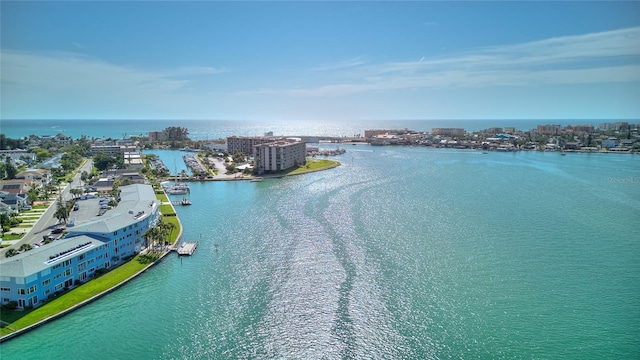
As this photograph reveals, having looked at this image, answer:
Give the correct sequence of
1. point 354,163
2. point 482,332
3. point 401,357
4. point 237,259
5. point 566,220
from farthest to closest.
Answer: point 354,163 → point 566,220 → point 237,259 → point 482,332 → point 401,357

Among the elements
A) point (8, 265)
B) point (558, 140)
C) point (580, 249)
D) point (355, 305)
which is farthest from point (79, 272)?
point (558, 140)

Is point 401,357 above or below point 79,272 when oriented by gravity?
below

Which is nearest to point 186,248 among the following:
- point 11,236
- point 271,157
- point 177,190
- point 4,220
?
point 11,236

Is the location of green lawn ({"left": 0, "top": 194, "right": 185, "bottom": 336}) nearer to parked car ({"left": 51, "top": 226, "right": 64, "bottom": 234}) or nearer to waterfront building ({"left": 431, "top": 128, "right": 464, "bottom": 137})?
parked car ({"left": 51, "top": 226, "right": 64, "bottom": 234})

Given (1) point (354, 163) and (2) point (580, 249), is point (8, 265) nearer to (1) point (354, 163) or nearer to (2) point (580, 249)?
(2) point (580, 249)

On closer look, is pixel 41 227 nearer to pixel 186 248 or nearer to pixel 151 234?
pixel 151 234

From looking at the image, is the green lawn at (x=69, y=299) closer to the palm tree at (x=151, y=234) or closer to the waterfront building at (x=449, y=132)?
the palm tree at (x=151, y=234)
